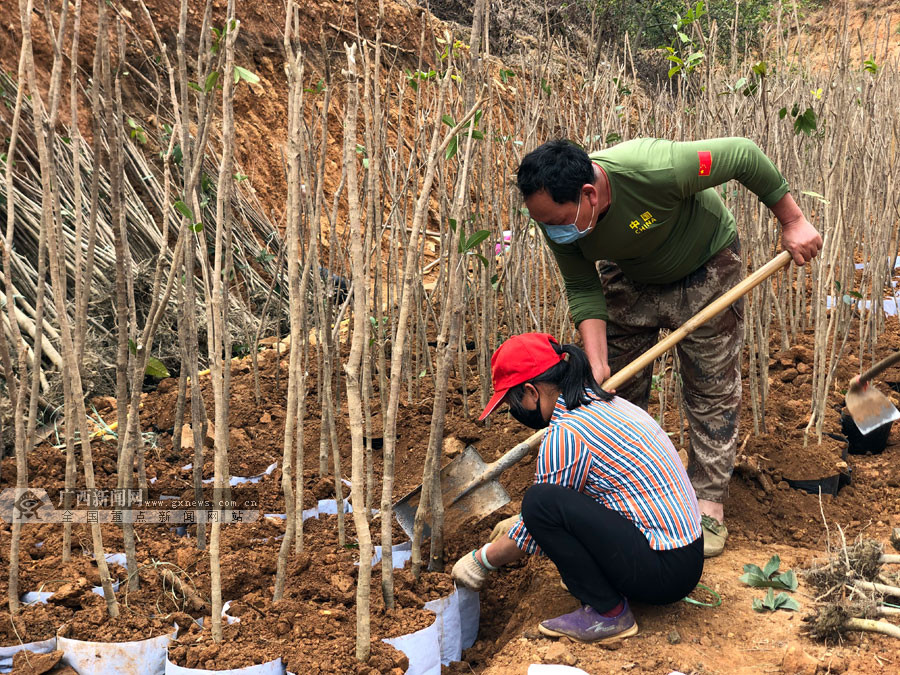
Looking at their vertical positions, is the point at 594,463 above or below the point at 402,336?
Result: below

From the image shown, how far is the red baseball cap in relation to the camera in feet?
5.70

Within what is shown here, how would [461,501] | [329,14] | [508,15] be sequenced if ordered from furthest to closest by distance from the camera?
1. [508,15]
2. [329,14]
3. [461,501]

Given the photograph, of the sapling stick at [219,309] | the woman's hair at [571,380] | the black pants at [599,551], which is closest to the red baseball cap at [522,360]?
the woman's hair at [571,380]

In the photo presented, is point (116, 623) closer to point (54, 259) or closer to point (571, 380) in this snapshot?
point (54, 259)

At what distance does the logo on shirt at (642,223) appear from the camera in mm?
1983

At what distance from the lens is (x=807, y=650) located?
165 cm

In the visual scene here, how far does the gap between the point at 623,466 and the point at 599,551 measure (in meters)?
0.20

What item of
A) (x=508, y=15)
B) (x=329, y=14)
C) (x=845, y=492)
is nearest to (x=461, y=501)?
(x=845, y=492)

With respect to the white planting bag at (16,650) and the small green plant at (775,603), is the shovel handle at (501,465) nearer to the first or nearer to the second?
the small green plant at (775,603)

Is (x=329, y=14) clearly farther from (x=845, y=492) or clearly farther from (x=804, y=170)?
(x=845, y=492)

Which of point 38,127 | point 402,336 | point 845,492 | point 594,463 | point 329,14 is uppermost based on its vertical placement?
point 329,14

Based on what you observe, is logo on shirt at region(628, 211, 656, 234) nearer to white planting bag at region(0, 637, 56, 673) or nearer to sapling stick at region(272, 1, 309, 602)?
sapling stick at region(272, 1, 309, 602)

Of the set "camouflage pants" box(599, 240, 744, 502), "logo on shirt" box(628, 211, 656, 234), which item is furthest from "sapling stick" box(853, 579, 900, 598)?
"logo on shirt" box(628, 211, 656, 234)

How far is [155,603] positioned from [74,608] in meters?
0.18
